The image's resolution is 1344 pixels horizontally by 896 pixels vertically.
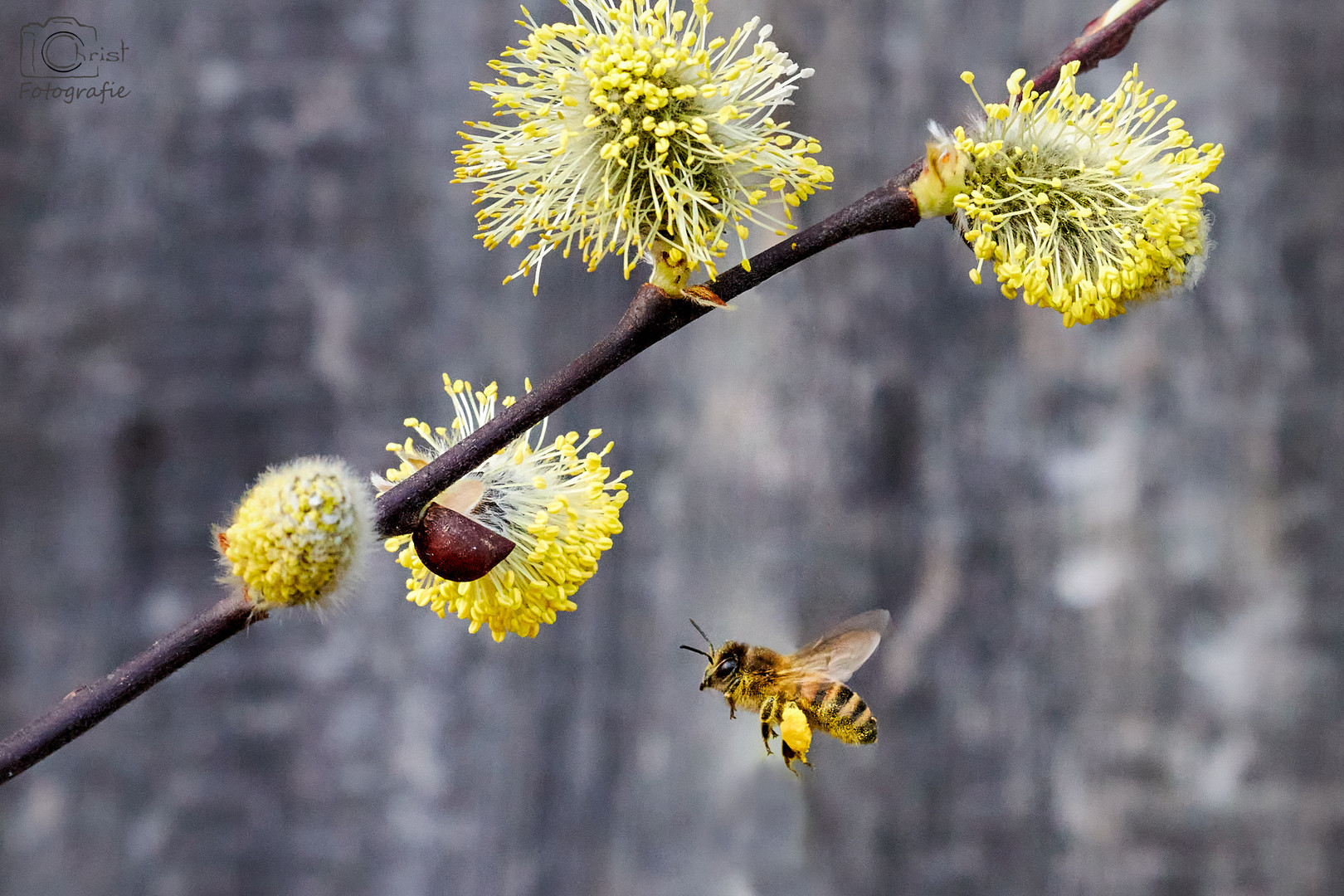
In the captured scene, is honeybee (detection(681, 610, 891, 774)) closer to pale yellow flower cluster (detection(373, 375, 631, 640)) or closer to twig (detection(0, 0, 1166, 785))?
pale yellow flower cluster (detection(373, 375, 631, 640))

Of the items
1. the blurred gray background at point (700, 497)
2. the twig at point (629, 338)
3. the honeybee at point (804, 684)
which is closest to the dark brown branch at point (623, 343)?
the twig at point (629, 338)

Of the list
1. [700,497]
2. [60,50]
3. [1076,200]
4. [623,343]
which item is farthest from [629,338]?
[60,50]

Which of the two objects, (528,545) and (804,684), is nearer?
(528,545)

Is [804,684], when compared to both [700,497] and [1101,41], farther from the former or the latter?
[700,497]

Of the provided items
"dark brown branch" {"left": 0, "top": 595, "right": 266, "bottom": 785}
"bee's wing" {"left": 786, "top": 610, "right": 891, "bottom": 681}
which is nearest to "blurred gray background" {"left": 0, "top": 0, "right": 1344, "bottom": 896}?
"bee's wing" {"left": 786, "top": 610, "right": 891, "bottom": 681}

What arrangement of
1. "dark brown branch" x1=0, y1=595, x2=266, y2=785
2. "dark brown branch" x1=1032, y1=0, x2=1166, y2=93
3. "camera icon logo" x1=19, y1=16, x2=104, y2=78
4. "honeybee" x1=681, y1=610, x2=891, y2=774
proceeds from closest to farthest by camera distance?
"dark brown branch" x1=0, y1=595, x2=266, y2=785 < "dark brown branch" x1=1032, y1=0, x2=1166, y2=93 < "honeybee" x1=681, y1=610, x2=891, y2=774 < "camera icon logo" x1=19, y1=16, x2=104, y2=78

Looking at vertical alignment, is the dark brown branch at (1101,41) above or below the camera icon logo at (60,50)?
above

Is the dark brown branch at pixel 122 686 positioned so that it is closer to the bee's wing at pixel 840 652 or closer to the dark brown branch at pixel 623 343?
the dark brown branch at pixel 623 343
